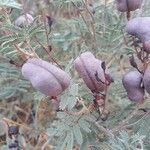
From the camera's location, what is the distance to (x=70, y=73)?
1.60 m

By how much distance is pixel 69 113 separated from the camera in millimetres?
1338

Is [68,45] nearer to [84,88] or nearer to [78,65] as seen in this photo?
[84,88]

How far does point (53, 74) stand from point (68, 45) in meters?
0.70

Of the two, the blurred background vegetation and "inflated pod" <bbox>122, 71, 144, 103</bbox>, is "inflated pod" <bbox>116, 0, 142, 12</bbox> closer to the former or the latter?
the blurred background vegetation

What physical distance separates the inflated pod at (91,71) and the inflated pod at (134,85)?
6cm

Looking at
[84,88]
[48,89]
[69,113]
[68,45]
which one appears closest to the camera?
[48,89]

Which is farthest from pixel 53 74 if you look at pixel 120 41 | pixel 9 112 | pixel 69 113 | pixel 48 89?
pixel 9 112

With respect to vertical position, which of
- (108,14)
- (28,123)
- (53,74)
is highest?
(53,74)

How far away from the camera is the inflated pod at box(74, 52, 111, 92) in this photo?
1251 mm

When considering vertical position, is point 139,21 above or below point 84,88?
above

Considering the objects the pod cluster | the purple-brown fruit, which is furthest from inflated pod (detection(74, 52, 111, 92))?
the purple-brown fruit

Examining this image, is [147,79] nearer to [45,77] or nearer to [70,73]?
[45,77]

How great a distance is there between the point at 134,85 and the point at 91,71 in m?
0.11

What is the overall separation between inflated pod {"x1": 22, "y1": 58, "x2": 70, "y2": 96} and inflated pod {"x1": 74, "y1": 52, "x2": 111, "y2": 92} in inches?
2.3
